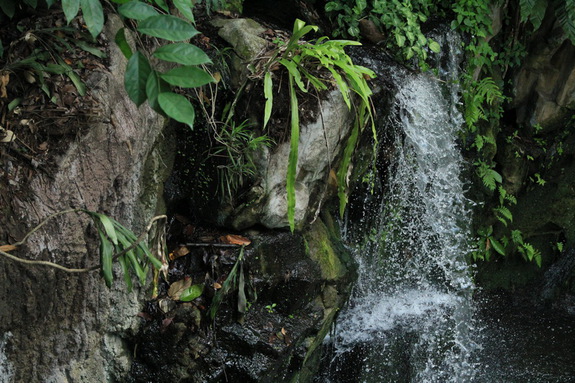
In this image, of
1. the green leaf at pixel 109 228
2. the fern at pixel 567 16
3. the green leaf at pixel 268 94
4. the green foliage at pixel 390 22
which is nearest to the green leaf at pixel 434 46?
the green foliage at pixel 390 22

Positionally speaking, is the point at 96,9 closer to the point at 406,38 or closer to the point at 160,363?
the point at 160,363

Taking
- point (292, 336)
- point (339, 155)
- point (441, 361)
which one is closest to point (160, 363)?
point (292, 336)

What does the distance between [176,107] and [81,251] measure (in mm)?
1561

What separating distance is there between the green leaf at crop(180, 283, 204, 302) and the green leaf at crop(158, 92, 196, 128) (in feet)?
6.34

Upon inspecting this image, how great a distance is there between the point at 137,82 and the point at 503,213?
203 inches

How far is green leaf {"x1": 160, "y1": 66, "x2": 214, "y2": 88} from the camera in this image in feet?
5.17

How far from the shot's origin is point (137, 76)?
1.60 meters

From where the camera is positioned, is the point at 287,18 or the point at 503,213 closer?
the point at 287,18

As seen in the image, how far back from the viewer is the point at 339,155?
389cm

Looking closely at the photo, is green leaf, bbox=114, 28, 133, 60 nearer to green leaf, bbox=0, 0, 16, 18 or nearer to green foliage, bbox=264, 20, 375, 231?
green leaf, bbox=0, 0, 16, 18

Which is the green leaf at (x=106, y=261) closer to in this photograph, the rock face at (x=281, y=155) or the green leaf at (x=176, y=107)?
the green leaf at (x=176, y=107)

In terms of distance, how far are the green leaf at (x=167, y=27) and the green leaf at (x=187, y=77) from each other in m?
0.09

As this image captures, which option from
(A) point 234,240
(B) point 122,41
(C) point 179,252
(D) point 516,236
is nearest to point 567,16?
(D) point 516,236

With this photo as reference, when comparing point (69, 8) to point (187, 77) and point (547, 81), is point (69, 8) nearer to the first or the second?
point (187, 77)
